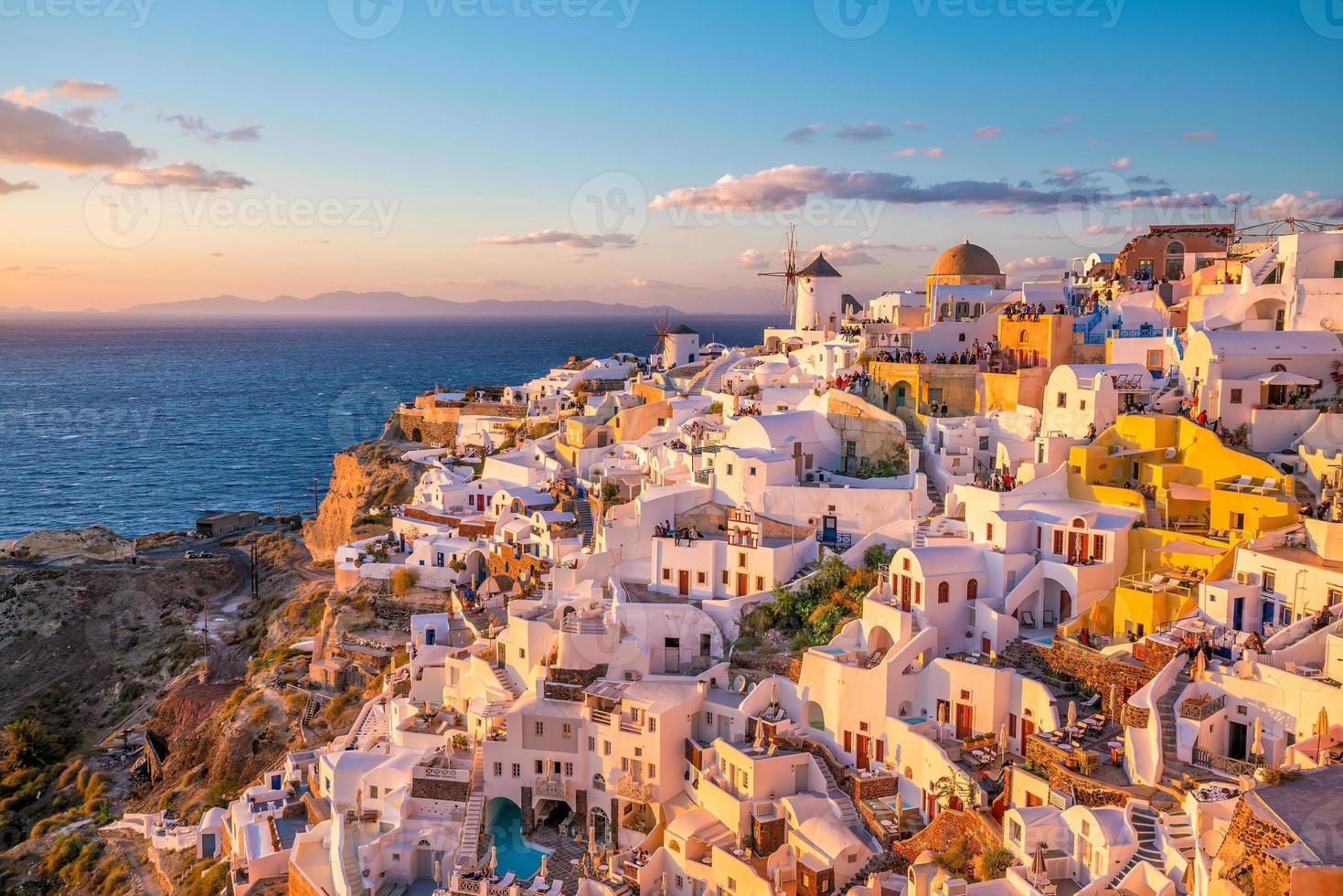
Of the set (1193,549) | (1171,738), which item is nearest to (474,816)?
(1171,738)

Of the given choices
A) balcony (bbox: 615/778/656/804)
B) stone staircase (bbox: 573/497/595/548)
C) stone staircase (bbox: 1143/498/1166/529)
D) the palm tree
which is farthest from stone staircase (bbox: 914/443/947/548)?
the palm tree

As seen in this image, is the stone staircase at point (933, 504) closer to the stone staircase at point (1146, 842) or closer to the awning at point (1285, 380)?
the awning at point (1285, 380)

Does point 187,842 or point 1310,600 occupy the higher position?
point 1310,600

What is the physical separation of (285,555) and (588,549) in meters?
26.5

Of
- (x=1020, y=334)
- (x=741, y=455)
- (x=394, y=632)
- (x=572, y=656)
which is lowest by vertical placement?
(x=394, y=632)

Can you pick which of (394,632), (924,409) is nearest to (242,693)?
(394,632)

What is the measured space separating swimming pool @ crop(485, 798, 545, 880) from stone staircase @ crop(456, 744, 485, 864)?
0.33m

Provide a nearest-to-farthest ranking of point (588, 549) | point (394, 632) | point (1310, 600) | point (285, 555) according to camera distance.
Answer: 1. point (1310, 600)
2. point (588, 549)
3. point (394, 632)
4. point (285, 555)

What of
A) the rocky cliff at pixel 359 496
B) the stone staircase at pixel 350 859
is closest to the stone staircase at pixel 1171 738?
the stone staircase at pixel 350 859

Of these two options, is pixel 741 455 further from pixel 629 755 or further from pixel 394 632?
pixel 394 632

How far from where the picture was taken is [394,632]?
34781 mm

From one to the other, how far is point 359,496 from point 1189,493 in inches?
1486

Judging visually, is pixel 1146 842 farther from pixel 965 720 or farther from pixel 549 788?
pixel 549 788

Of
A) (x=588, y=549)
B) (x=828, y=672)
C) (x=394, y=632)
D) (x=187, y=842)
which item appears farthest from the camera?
(x=394, y=632)
